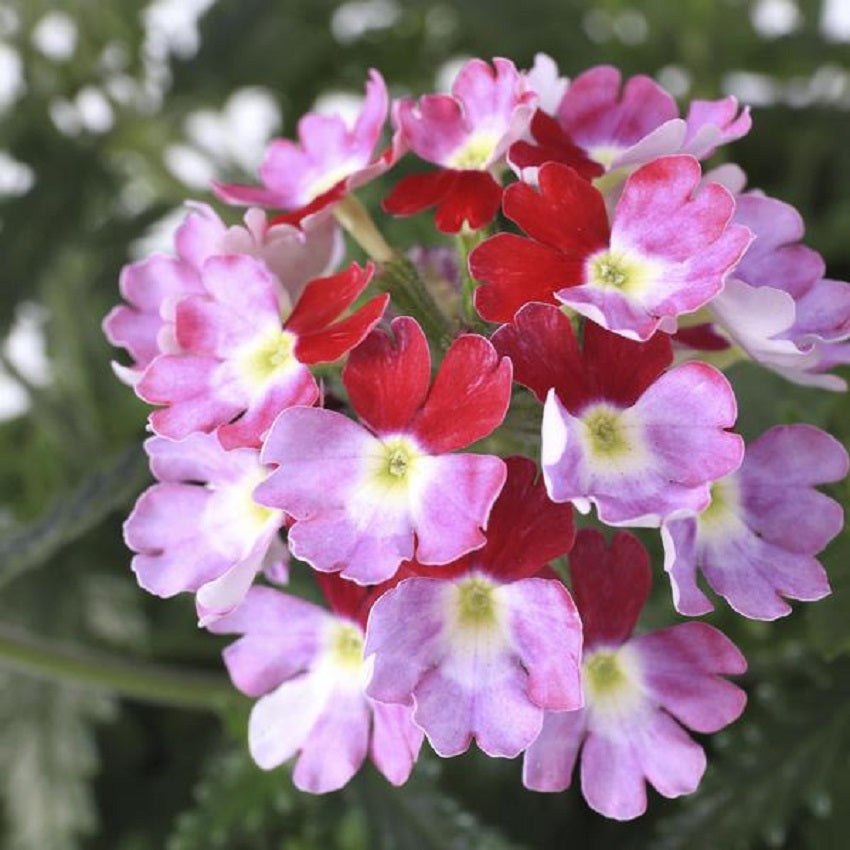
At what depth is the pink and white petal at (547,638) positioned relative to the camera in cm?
78

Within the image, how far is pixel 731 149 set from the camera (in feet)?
5.91

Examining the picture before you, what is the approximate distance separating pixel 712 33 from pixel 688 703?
3.67ft

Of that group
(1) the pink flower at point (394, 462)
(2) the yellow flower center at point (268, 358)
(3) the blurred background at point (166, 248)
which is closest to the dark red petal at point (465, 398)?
(1) the pink flower at point (394, 462)

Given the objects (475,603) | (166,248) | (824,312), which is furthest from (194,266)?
(166,248)

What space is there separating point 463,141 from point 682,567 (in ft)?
1.13

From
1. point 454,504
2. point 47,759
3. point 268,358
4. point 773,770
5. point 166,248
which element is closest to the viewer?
point 454,504

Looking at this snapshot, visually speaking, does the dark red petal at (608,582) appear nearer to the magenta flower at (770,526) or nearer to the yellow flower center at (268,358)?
the magenta flower at (770,526)

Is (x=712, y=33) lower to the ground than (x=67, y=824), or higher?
higher

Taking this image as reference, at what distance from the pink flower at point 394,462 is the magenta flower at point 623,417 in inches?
1.4

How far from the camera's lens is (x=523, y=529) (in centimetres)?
81

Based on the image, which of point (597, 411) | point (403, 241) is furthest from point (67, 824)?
point (597, 411)

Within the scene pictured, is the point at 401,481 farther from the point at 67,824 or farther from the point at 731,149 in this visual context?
the point at 731,149

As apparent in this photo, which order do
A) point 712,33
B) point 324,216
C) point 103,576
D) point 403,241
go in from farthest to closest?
point 712,33
point 103,576
point 403,241
point 324,216

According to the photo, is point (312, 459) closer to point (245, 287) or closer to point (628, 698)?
point (245, 287)
